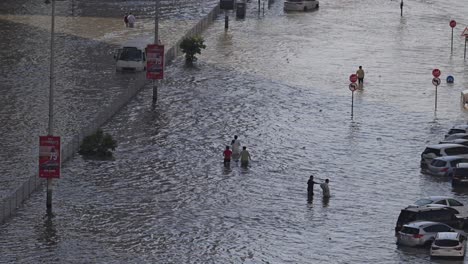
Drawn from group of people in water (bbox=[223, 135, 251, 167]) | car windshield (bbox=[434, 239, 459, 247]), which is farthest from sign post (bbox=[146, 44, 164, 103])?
car windshield (bbox=[434, 239, 459, 247])

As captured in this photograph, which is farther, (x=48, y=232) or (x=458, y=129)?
(x=458, y=129)

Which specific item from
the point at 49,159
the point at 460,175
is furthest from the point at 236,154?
the point at 49,159

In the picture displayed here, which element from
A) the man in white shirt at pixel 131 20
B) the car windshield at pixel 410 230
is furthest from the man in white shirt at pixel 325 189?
the man in white shirt at pixel 131 20

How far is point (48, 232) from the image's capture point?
49.4 metres

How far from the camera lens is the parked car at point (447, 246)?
4747 centimetres

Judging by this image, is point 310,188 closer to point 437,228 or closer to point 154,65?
point 437,228

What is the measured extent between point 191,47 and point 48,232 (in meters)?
38.3

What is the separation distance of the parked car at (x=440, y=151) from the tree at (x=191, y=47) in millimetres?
26804

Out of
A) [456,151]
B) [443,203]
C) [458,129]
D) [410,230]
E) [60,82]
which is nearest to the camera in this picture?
[410,230]

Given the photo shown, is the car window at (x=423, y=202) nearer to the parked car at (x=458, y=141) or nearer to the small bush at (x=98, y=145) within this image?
the parked car at (x=458, y=141)

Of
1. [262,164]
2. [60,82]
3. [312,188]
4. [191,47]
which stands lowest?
[312,188]

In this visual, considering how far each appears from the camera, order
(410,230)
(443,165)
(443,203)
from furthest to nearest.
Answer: (443,165) < (443,203) < (410,230)

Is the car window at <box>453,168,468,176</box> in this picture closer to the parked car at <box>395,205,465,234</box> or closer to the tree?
the parked car at <box>395,205,465,234</box>

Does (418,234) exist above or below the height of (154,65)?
below
